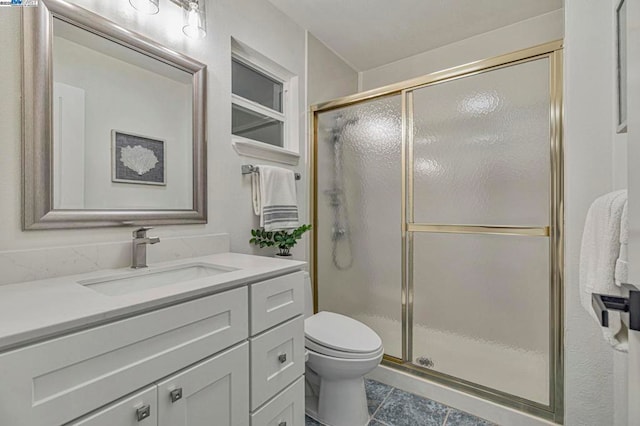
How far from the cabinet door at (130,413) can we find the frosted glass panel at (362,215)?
5.17 ft

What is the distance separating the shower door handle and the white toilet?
1144mm

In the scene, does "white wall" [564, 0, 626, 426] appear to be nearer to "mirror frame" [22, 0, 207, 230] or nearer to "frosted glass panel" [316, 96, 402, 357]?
"frosted glass panel" [316, 96, 402, 357]

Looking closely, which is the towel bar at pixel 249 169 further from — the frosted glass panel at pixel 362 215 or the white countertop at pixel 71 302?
the white countertop at pixel 71 302

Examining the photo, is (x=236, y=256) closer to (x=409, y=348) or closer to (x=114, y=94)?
(x=114, y=94)

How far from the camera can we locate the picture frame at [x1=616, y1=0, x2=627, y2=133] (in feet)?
3.59

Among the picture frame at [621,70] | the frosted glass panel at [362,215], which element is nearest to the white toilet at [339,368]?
the frosted glass panel at [362,215]

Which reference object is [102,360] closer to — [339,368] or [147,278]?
[147,278]

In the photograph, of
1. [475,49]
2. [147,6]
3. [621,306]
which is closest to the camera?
[621,306]

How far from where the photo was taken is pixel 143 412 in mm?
773

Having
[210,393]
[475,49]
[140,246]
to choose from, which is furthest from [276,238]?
[475,49]

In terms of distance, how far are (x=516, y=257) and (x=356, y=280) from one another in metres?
1.01

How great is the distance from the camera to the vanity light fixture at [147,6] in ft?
4.20

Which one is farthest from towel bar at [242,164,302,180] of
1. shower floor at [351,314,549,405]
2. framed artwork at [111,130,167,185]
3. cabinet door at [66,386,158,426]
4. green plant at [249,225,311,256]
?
shower floor at [351,314,549,405]

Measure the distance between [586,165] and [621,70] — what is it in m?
0.37
